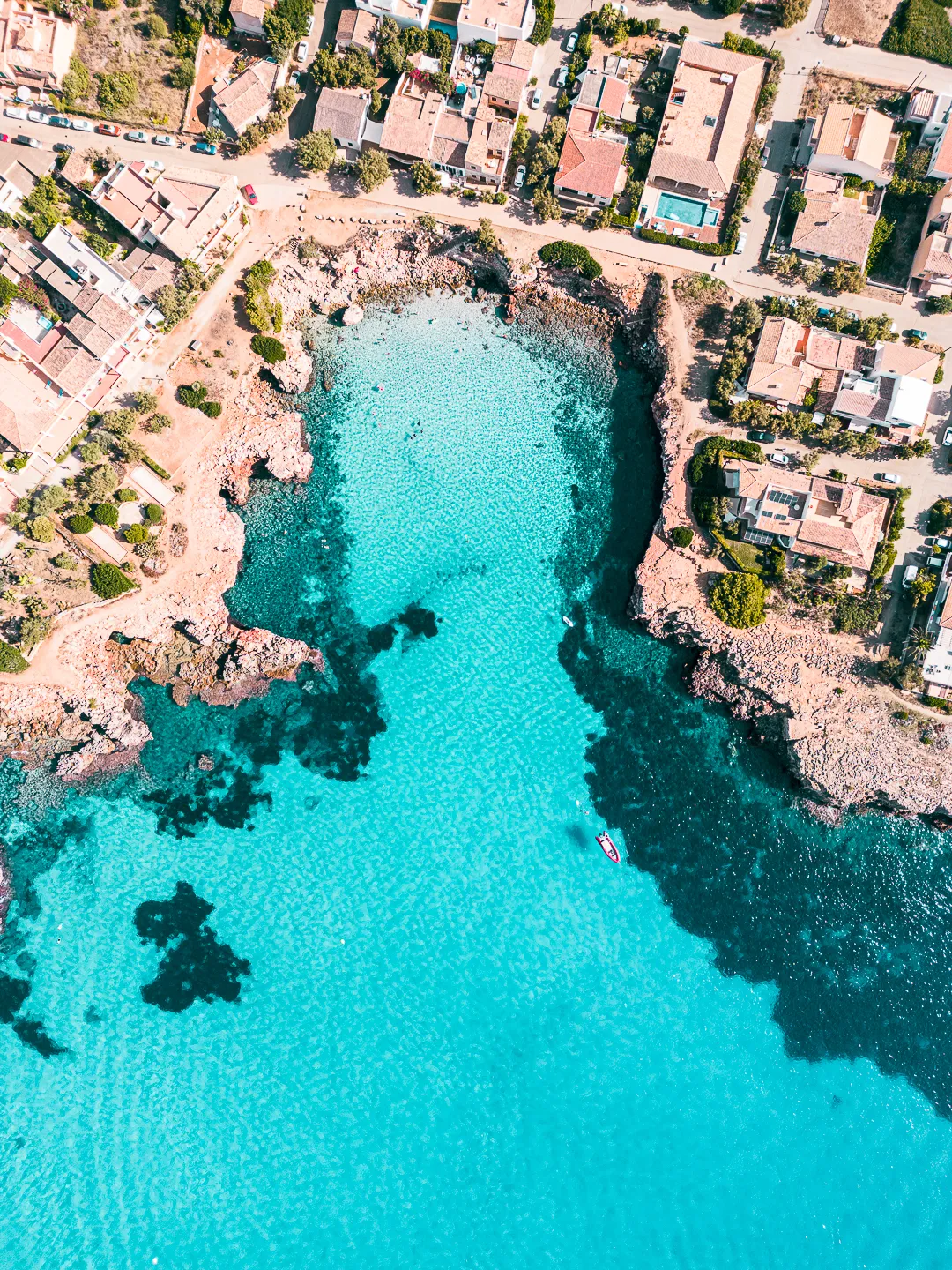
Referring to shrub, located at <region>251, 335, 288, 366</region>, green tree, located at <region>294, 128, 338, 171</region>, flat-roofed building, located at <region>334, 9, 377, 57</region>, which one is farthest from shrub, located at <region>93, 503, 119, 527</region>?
flat-roofed building, located at <region>334, 9, 377, 57</region>

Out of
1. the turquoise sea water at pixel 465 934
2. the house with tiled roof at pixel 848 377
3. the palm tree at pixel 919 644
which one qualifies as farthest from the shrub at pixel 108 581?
the palm tree at pixel 919 644

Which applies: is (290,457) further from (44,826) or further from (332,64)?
(44,826)

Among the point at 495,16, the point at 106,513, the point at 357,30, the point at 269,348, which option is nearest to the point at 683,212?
the point at 495,16

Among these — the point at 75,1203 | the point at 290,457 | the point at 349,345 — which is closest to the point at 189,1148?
the point at 75,1203

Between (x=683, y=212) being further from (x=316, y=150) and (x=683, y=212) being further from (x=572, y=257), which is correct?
(x=316, y=150)

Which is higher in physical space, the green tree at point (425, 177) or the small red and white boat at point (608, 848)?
the green tree at point (425, 177)

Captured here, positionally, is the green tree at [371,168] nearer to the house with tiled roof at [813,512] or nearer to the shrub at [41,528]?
the shrub at [41,528]

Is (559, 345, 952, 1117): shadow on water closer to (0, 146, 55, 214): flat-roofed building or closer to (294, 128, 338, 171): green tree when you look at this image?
(294, 128, 338, 171): green tree
